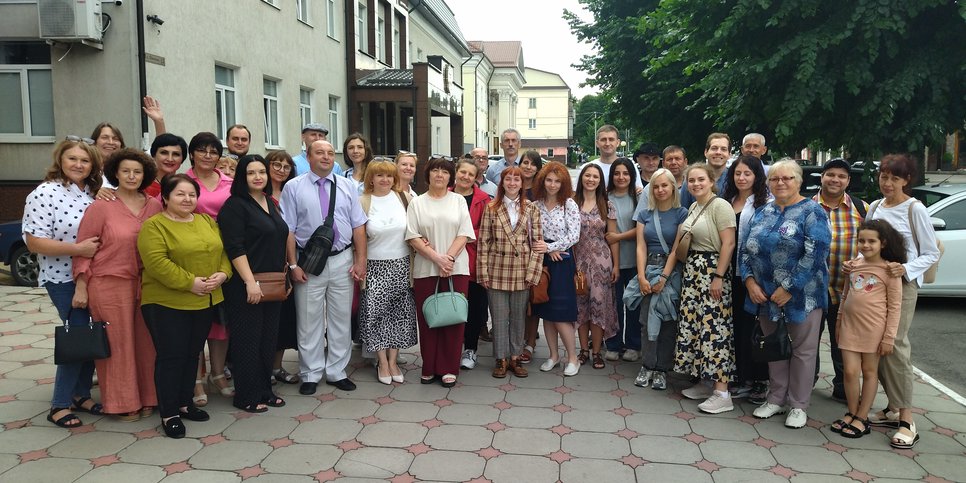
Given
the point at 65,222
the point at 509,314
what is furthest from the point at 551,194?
the point at 65,222

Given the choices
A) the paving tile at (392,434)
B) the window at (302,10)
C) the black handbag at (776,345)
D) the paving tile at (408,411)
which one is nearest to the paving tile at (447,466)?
the paving tile at (392,434)

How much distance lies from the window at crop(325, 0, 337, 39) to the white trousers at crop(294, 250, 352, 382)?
14.4m

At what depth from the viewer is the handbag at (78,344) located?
169 inches

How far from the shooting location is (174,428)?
4371mm

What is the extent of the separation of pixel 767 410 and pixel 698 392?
0.54m

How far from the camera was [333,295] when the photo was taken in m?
5.33

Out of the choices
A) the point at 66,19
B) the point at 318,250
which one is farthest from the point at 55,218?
the point at 66,19

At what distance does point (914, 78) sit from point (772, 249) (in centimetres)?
591

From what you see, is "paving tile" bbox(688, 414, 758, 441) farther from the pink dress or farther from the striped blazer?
the pink dress

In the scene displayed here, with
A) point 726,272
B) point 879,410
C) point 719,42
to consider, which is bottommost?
point 879,410

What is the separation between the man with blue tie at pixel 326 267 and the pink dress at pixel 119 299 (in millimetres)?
1005

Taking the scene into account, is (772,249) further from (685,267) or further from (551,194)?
(551,194)

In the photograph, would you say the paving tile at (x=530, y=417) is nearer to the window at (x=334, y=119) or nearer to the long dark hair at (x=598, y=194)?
the long dark hair at (x=598, y=194)

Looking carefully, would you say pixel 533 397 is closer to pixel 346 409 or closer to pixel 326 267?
pixel 346 409
